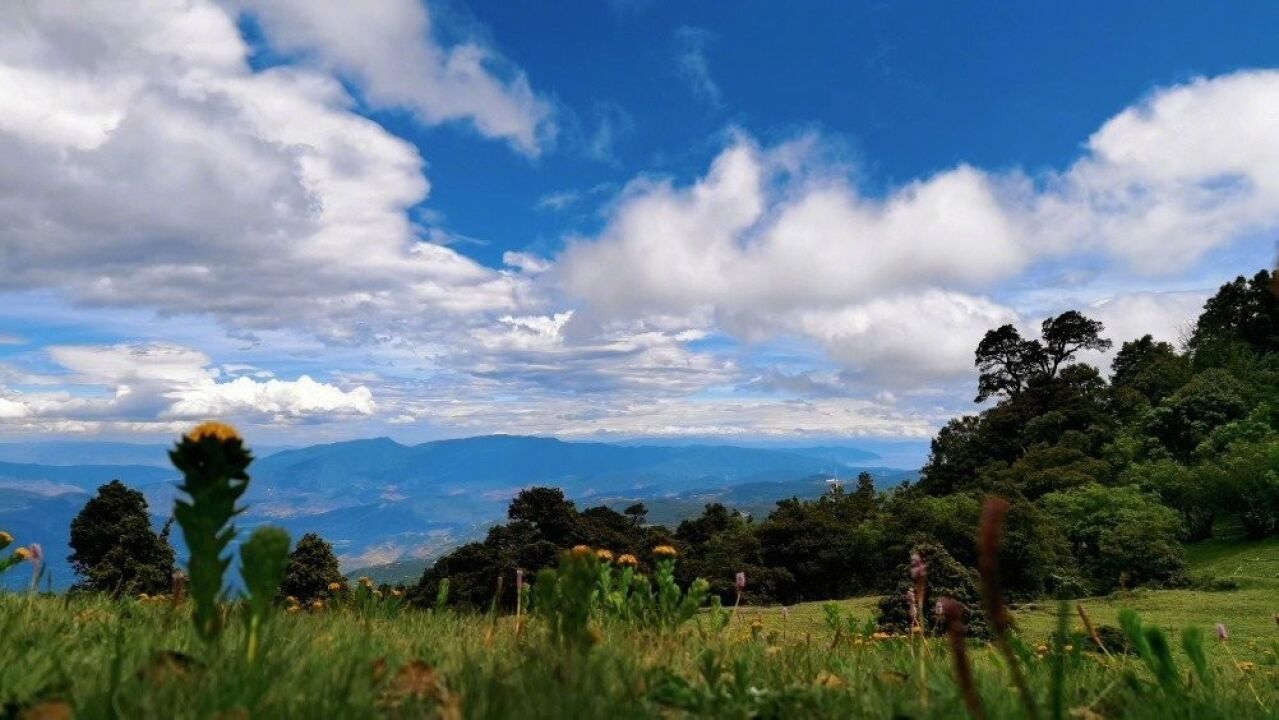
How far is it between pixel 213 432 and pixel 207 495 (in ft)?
0.70

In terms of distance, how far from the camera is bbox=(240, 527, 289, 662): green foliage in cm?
256

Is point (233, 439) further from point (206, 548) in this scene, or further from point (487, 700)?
point (487, 700)

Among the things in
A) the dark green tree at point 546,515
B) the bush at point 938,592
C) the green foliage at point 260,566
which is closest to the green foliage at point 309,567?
the dark green tree at point 546,515

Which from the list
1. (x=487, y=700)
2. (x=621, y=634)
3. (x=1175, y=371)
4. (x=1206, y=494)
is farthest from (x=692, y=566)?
(x=1175, y=371)

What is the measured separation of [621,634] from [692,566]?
36953mm

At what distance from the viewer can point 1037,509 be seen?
35906 mm

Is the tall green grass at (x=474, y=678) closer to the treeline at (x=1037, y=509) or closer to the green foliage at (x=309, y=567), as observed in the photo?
the treeline at (x=1037, y=509)

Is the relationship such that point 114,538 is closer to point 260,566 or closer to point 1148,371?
point 260,566

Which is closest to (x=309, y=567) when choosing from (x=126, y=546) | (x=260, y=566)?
(x=126, y=546)

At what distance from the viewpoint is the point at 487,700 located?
81.1 inches

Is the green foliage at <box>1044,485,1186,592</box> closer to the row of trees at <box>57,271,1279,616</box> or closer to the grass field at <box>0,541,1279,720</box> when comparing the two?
the row of trees at <box>57,271,1279,616</box>

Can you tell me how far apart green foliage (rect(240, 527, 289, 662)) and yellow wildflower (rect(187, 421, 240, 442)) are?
0.34 metres

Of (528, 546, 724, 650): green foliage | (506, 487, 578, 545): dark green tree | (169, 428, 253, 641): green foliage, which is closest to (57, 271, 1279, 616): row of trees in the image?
(506, 487, 578, 545): dark green tree

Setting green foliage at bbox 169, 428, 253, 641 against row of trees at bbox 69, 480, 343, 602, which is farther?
row of trees at bbox 69, 480, 343, 602
